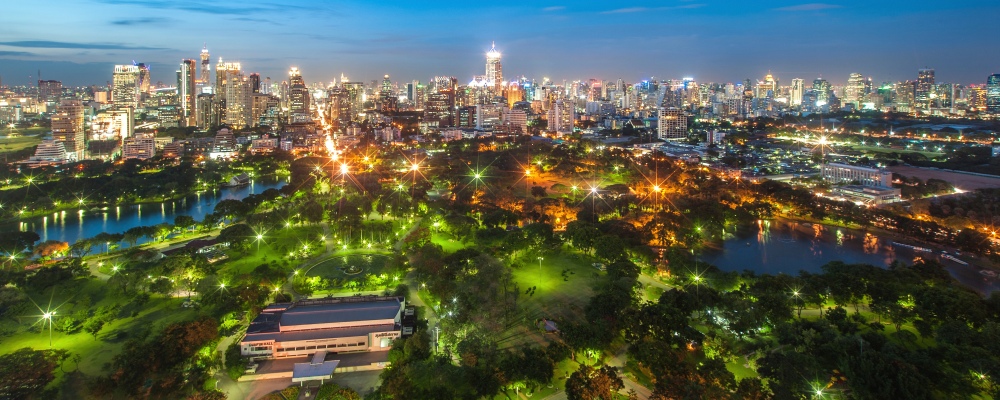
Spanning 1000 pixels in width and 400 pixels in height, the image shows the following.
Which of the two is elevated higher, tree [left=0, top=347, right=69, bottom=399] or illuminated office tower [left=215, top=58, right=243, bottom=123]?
illuminated office tower [left=215, top=58, right=243, bottom=123]

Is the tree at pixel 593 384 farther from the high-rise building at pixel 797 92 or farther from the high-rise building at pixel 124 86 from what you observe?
the high-rise building at pixel 797 92

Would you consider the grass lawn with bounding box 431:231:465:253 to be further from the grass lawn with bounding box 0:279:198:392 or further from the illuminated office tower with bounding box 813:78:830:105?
the illuminated office tower with bounding box 813:78:830:105

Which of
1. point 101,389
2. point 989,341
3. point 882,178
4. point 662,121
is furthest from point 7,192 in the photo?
point 662,121

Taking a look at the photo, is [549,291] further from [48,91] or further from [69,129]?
[48,91]

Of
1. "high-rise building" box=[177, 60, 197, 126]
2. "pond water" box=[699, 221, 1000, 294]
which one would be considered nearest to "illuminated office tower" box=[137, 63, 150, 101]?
"high-rise building" box=[177, 60, 197, 126]

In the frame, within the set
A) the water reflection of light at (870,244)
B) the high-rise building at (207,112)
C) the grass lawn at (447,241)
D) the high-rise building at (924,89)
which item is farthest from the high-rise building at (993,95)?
the high-rise building at (207,112)
